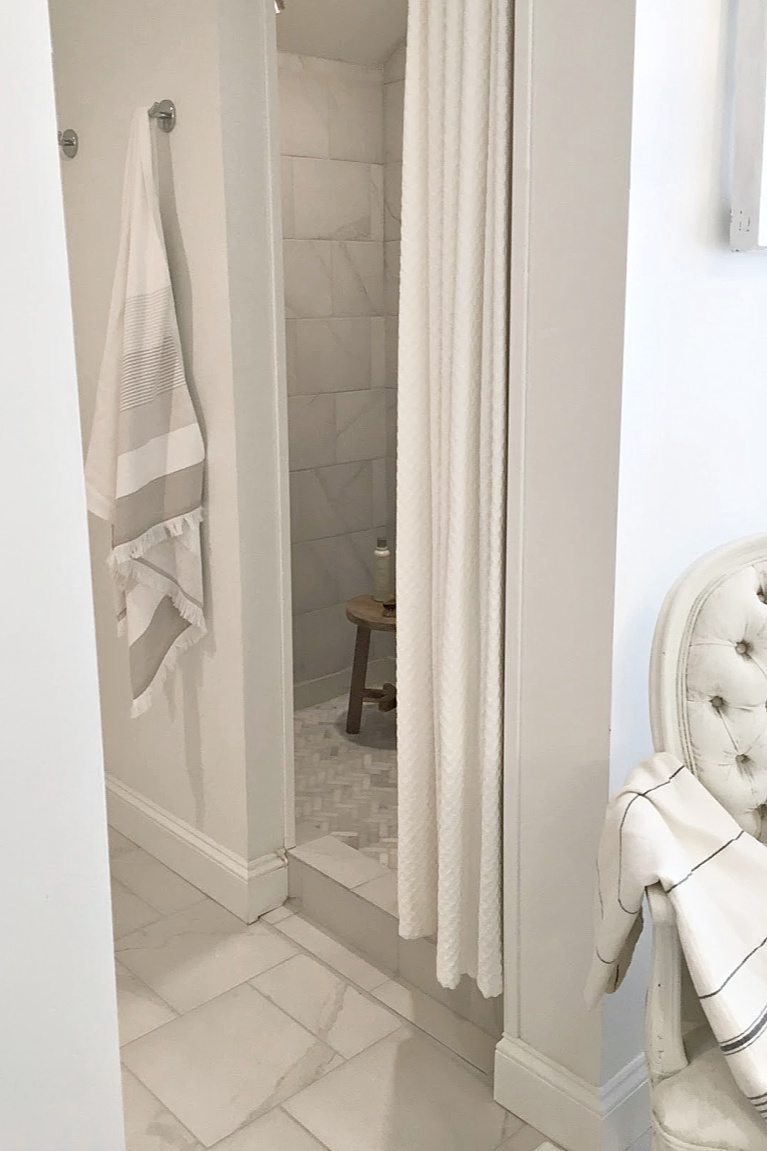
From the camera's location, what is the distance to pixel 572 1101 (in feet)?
5.61

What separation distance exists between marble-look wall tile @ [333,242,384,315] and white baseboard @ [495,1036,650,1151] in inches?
89.4

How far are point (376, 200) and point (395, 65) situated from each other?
0.39 meters

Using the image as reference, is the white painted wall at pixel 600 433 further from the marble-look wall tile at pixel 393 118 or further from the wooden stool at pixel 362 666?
the marble-look wall tile at pixel 393 118

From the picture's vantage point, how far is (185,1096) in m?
1.88

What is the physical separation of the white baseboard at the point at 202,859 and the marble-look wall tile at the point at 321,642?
82 centimetres

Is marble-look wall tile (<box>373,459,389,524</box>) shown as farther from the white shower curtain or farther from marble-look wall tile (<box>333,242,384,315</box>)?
the white shower curtain

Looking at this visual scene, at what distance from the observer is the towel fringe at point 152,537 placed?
2.24m

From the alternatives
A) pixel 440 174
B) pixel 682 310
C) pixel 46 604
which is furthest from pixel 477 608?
pixel 46 604

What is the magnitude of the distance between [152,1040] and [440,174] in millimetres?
1649

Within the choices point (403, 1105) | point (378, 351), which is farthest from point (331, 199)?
point (403, 1105)

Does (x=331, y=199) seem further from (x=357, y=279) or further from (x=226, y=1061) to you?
(x=226, y=1061)

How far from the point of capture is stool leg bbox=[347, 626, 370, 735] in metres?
3.17

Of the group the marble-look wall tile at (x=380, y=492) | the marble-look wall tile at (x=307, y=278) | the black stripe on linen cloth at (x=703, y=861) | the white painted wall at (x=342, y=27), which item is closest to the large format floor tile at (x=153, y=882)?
the marble-look wall tile at (x=380, y=492)

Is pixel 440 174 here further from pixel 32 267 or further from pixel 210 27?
pixel 32 267
